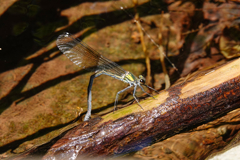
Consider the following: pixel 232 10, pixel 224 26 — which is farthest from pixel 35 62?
pixel 232 10

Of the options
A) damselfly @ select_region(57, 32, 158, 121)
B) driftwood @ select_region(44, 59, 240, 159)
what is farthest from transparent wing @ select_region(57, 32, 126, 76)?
driftwood @ select_region(44, 59, 240, 159)

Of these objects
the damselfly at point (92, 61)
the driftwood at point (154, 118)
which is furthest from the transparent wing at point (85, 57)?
the driftwood at point (154, 118)

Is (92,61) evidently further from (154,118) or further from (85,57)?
(154,118)

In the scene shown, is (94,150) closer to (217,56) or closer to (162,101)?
(162,101)

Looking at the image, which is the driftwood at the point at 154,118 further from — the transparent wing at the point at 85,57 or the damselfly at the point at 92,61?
the transparent wing at the point at 85,57

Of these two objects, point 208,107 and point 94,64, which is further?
point 94,64

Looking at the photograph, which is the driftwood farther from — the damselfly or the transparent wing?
the transparent wing
